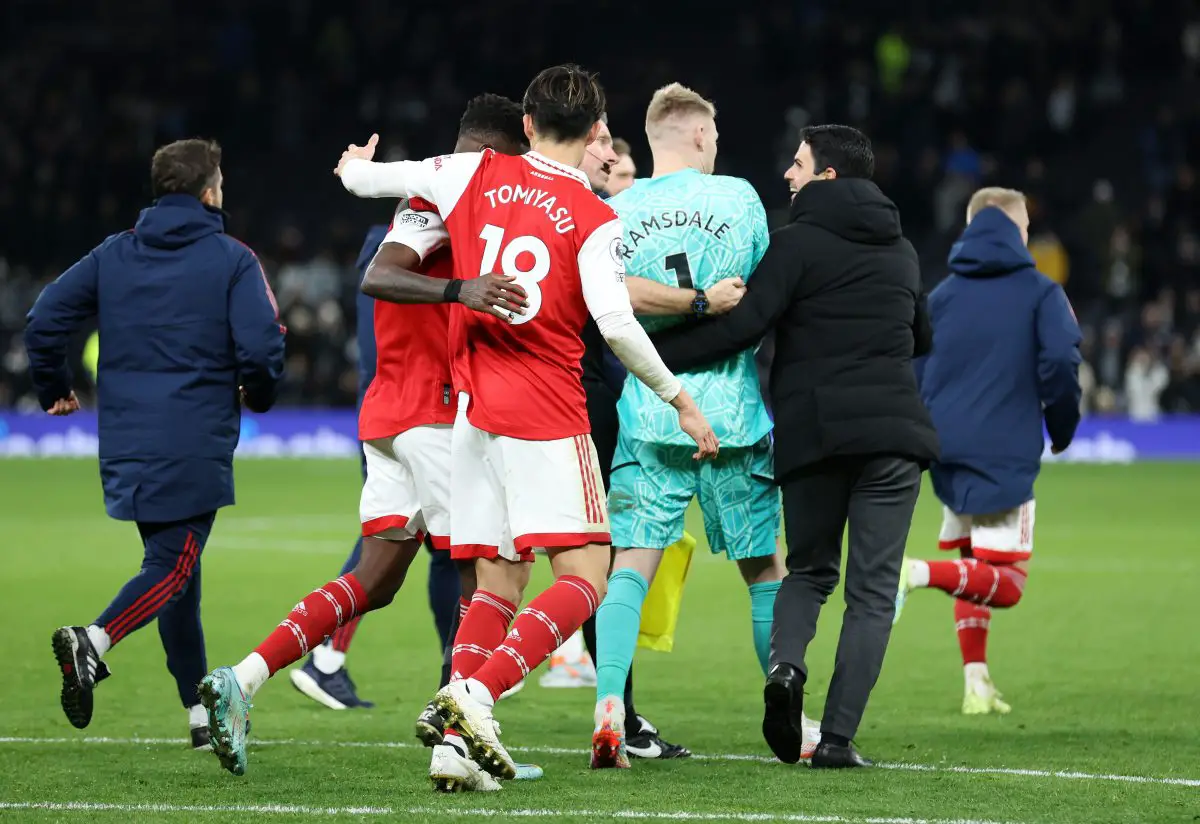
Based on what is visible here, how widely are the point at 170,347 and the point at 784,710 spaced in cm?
258

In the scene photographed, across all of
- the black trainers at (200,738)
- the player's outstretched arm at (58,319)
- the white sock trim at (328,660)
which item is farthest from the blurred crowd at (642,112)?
the black trainers at (200,738)

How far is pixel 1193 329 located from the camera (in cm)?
2400

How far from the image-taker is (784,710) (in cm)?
600

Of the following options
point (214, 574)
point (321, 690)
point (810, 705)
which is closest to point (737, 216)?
point (810, 705)

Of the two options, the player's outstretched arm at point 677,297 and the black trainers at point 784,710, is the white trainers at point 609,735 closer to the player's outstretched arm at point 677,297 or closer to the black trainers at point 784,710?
the black trainers at point 784,710

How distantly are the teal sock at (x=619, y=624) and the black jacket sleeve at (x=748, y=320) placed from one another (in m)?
0.77

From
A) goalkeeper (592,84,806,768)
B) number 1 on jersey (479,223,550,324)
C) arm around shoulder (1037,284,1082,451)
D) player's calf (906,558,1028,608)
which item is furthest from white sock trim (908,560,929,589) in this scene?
number 1 on jersey (479,223,550,324)

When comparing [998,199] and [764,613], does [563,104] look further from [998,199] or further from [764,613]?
[998,199]

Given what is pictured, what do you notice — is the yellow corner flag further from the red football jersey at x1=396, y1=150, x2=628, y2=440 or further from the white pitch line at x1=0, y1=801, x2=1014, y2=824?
the white pitch line at x1=0, y1=801, x2=1014, y2=824

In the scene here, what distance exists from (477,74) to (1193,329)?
12.4m

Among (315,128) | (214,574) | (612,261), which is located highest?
A: (315,128)

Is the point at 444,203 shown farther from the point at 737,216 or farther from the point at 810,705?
the point at 810,705

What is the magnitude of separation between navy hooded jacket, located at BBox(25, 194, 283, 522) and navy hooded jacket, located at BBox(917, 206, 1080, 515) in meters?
3.05

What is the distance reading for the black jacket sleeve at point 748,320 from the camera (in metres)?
6.33
